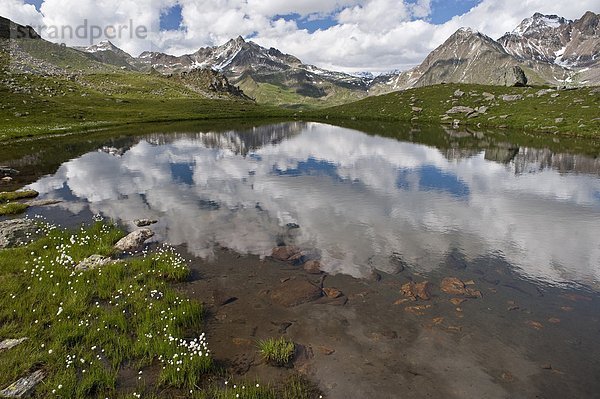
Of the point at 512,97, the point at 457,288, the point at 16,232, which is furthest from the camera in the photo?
the point at 512,97

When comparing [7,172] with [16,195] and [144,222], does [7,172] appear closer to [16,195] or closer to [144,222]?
[16,195]

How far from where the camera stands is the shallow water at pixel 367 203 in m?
19.9

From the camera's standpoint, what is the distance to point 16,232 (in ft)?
68.2

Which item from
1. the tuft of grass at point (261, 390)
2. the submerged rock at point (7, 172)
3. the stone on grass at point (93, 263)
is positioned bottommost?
the tuft of grass at point (261, 390)

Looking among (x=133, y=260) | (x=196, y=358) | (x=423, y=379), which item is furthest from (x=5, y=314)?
(x=423, y=379)

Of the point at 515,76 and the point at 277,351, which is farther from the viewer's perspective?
the point at 515,76

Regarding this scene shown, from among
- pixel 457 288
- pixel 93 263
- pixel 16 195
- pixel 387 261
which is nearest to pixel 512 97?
pixel 387 261

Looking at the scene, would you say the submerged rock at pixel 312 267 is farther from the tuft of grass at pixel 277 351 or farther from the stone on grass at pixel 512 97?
the stone on grass at pixel 512 97

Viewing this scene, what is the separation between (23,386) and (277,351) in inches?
275

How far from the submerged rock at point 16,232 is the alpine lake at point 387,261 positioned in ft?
8.72

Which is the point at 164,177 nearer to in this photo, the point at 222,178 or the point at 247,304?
the point at 222,178

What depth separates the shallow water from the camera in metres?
19.9

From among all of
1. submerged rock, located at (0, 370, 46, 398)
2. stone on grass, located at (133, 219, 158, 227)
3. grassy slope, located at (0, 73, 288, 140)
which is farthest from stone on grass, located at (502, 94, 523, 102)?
submerged rock, located at (0, 370, 46, 398)

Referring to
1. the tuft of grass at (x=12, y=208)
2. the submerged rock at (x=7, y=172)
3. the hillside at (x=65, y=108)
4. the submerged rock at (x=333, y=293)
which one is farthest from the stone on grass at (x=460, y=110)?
the tuft of grass at (x=12, y=208)
